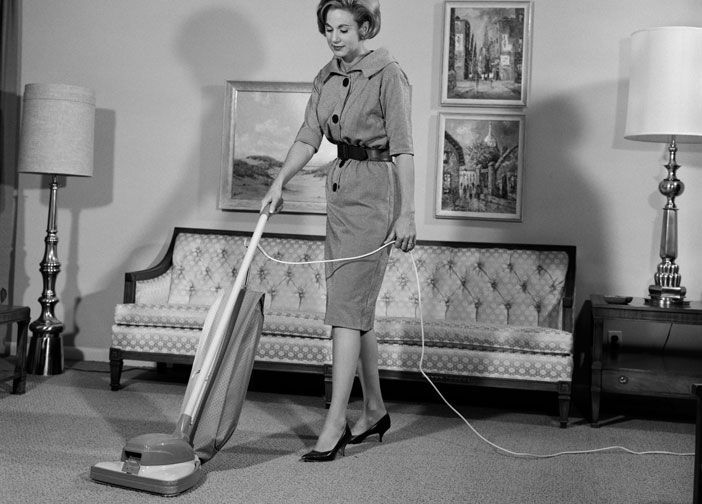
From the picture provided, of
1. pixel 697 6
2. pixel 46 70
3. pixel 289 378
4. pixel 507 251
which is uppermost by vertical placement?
pixel 697 6

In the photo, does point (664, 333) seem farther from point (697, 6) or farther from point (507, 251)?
point (697, 6)

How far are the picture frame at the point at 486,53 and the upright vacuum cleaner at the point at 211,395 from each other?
230 centimetres

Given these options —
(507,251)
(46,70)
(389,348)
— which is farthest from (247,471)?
(46,70)

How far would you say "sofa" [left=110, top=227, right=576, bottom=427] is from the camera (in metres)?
3.98

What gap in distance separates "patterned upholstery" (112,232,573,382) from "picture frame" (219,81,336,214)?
0.28 meters

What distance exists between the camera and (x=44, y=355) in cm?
465

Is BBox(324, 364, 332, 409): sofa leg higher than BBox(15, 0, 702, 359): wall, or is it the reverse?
BBox(15, 0, 702, 359): wall

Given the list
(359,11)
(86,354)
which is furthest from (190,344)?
(359,11)

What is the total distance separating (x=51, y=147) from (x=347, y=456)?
8.01 feet

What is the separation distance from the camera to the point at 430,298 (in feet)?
15.2

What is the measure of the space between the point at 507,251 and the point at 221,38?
6.67ft

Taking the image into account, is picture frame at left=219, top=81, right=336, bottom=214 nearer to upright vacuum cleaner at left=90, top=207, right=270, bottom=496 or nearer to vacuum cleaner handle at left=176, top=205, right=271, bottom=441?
upright vacuum cleaner at left=90, top=207, right=270, bottom=496

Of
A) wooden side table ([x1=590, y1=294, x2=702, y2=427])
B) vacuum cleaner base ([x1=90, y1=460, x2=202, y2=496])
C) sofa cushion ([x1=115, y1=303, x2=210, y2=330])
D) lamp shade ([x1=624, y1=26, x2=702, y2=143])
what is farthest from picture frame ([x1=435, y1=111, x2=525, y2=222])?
vacuum cleaner base ([x1=90, y1=460, x2=202, y2=496])

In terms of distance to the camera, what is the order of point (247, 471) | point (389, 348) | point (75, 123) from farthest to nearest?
1. point (75, 123)
2. point (389, 348)
3. point (247, 471)
